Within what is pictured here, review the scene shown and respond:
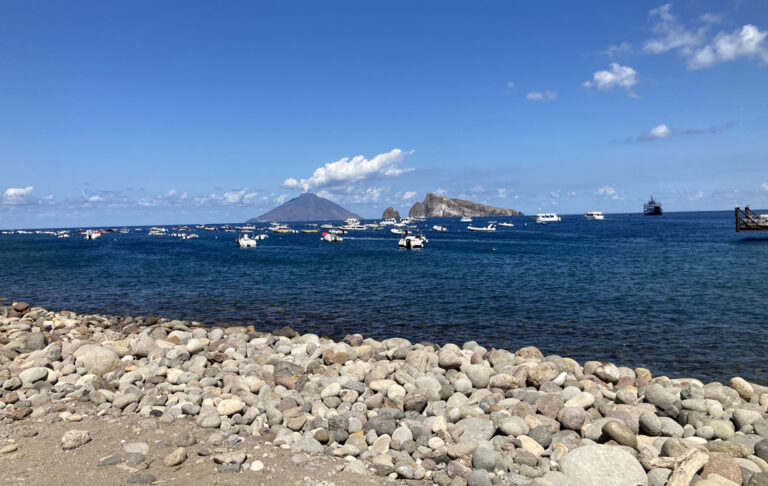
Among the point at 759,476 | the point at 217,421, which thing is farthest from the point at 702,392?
the point at 217,421

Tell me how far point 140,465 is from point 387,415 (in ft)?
14.7

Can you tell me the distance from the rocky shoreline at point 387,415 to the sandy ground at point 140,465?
4cm

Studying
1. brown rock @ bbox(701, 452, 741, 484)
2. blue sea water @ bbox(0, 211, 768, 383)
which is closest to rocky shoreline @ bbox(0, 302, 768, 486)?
brown rock @ bbox(701, 452, 741, 484)

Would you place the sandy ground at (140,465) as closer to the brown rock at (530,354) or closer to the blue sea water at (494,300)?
the brown rock at (530,354)

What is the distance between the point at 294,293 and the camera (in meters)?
30.8

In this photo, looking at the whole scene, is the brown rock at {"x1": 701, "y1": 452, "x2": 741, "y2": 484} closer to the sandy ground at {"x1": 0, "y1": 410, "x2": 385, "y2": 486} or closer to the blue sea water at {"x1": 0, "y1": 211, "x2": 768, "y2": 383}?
the sandy ground at {"x1": 0, "y1": 410, "x2": 385, "y2": 486}

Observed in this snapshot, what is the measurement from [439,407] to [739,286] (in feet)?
98.6

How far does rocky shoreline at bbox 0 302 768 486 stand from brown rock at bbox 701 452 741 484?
0.02 metres

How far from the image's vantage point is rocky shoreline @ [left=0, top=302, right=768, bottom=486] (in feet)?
24.8

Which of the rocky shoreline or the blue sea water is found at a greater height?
the rocky shoreline

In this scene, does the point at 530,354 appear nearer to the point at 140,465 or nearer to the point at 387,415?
the point at 387,415

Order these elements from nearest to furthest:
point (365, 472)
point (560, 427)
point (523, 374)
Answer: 1. point (365, 472)
2. point (560, 427)
3. point (523, 374)

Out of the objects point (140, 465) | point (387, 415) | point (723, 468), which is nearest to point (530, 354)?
point (387, 415)

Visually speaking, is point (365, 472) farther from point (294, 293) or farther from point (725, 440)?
point (294, 293)
